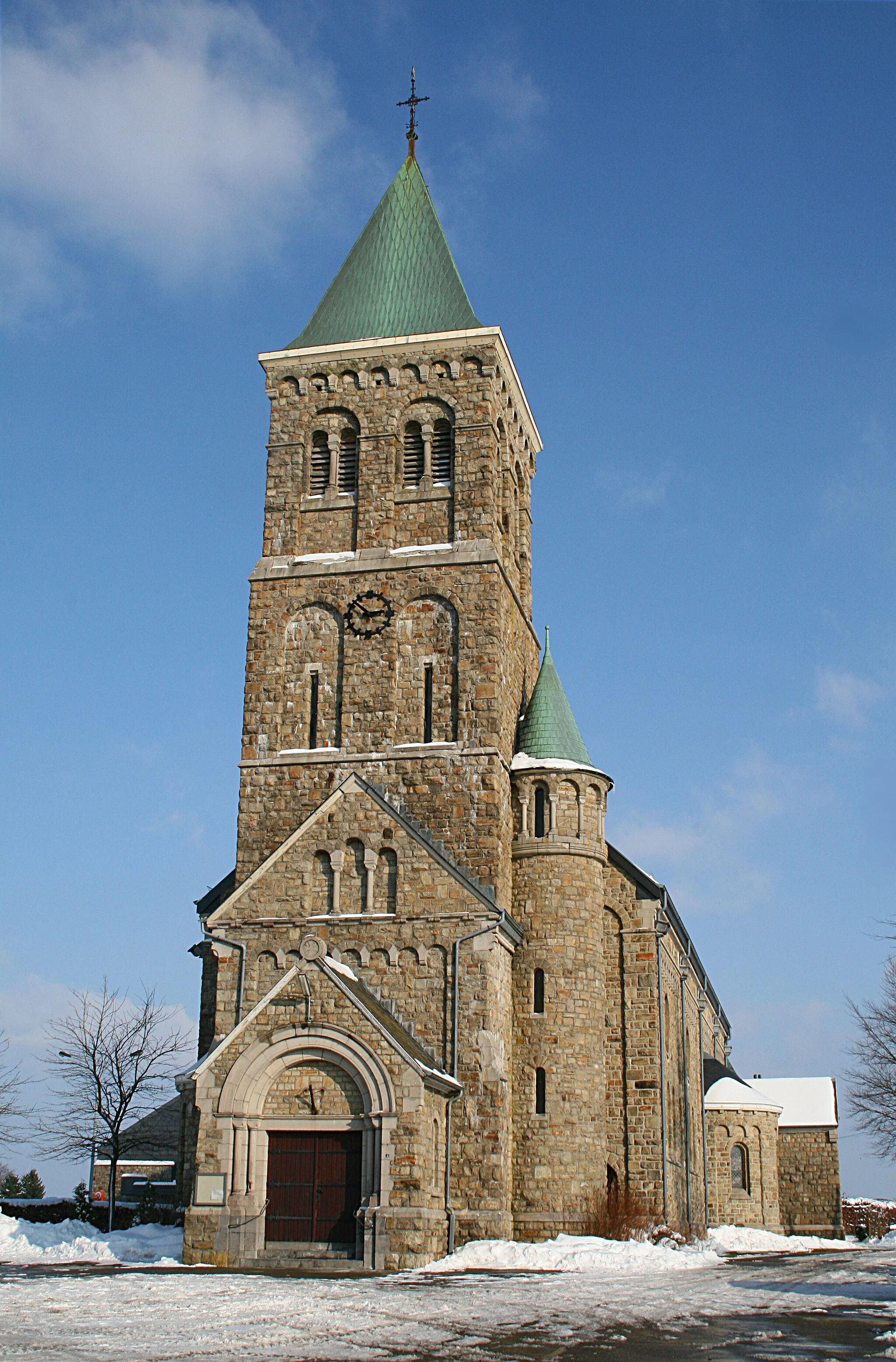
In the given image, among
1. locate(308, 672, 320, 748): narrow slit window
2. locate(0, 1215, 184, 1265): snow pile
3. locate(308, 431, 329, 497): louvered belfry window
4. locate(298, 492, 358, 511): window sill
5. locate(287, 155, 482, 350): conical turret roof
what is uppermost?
locate(287, 155, 482, 350): conical turret roof

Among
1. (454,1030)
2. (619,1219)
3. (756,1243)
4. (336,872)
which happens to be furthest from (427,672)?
(756,1243)

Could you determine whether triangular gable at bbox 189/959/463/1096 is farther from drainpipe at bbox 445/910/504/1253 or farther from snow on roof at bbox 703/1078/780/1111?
snow on roof at bbox 703/1078/780/1111

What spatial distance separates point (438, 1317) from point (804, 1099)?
4380 cm

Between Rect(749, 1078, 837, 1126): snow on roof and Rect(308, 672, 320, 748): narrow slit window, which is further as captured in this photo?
Rect(749, 1078, 837, 1126): snow on roof

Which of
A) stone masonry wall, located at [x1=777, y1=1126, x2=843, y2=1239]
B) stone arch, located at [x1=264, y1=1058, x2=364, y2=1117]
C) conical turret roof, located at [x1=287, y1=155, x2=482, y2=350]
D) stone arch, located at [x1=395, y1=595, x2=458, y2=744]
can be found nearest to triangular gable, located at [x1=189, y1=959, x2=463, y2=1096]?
stone arch, located at [x1=264, y1=1058, x2=364, y2=1117]

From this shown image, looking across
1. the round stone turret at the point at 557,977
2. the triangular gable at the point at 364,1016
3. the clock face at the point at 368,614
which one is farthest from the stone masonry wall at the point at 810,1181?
the clock face at the point at 368,614

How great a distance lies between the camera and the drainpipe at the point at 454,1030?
27234 mm

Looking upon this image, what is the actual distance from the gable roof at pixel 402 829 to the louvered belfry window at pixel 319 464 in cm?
851

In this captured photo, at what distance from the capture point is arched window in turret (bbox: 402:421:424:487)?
3488 centimetres

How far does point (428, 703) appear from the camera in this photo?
3250cm

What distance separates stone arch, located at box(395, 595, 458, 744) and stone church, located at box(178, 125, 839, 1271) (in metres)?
0.06

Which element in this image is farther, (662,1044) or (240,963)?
(662,1044)

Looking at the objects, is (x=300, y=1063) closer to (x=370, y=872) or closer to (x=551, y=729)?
(x=370, y=872)

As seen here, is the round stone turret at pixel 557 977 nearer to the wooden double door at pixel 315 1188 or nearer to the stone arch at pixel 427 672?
the stone arch at pixel 427 672
